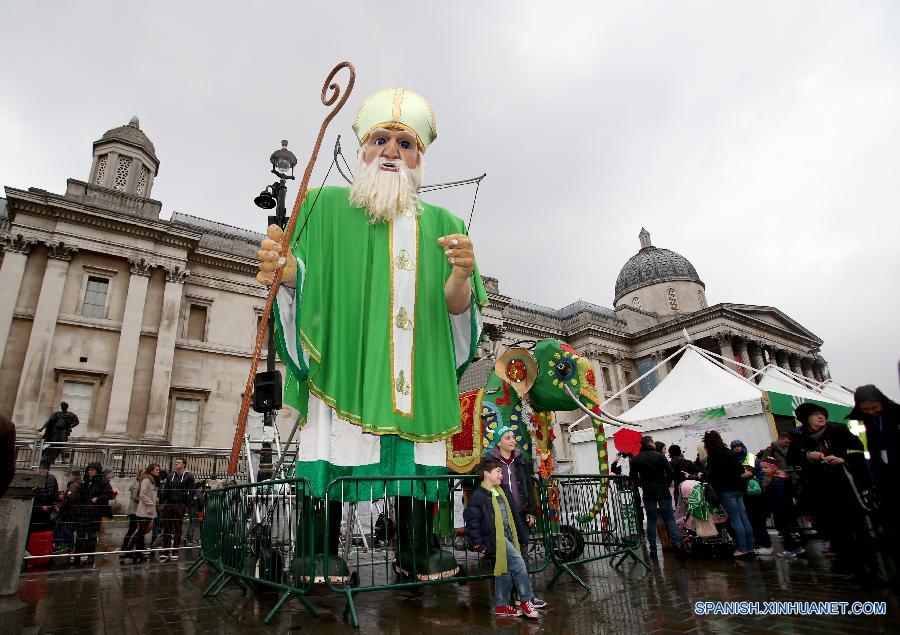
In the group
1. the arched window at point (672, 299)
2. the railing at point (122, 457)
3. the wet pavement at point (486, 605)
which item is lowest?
the wet pavement at point (486, 605)

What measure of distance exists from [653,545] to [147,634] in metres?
→ 5.80

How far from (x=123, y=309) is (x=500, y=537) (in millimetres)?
21267

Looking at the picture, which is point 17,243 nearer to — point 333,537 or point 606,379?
point 333,537

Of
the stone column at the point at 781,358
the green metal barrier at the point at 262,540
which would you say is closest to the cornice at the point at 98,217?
the green metal barrier at the point at 262,540

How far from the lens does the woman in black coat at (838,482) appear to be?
424cm

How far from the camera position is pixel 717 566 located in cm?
570

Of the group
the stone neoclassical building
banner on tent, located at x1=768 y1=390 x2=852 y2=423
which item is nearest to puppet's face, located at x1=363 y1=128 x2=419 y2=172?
banner on tent, located at x1=768 y1=390 x2=852 y2=423

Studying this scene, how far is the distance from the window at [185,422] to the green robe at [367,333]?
18.8 m

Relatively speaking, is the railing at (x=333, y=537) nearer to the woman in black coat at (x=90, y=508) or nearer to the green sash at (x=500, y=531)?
the green sash at (x=500, y=531)

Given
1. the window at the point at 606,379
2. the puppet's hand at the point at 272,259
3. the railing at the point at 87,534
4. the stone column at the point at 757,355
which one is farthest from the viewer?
the stone column at the point at 757,355

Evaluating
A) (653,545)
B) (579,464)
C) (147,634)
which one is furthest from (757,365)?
(147,634)

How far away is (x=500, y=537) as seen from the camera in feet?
12.3

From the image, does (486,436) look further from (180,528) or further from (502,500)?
(180,528)

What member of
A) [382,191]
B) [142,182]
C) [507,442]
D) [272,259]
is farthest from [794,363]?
[272,259]
